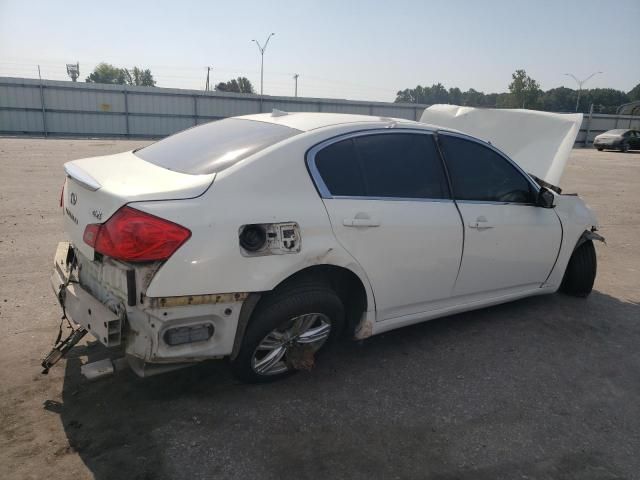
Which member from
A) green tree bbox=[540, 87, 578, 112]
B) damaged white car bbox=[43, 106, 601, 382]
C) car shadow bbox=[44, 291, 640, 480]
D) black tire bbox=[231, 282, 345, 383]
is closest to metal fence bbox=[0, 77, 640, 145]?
damaged white car bbox=[43, 106, 601, 382]

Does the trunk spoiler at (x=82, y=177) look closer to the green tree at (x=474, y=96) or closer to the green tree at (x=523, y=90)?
the green tree at (x=523, y=90)

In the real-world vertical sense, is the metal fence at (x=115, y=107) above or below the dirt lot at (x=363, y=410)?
above

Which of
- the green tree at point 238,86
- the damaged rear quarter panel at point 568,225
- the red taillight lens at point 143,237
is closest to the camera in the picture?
the red taillight lens at point 143,237

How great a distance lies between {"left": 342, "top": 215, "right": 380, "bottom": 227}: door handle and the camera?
9.82ft

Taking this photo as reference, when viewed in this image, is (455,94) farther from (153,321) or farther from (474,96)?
(153,321)

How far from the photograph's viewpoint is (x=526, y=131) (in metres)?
5.76

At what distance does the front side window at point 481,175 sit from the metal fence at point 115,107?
30.5m

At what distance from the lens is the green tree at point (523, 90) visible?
69.2 metres

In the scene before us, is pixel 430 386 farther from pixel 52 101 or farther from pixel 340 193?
pixel 52 101

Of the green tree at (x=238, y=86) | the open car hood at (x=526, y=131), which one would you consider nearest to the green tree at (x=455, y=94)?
the green tree at (x=238, y=86)

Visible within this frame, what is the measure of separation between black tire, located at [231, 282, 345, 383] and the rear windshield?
80 centimetres

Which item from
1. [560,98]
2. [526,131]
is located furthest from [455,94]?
[526,131]

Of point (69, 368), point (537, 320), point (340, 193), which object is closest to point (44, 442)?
point (69, 368)

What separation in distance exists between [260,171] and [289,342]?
41.0 inches
